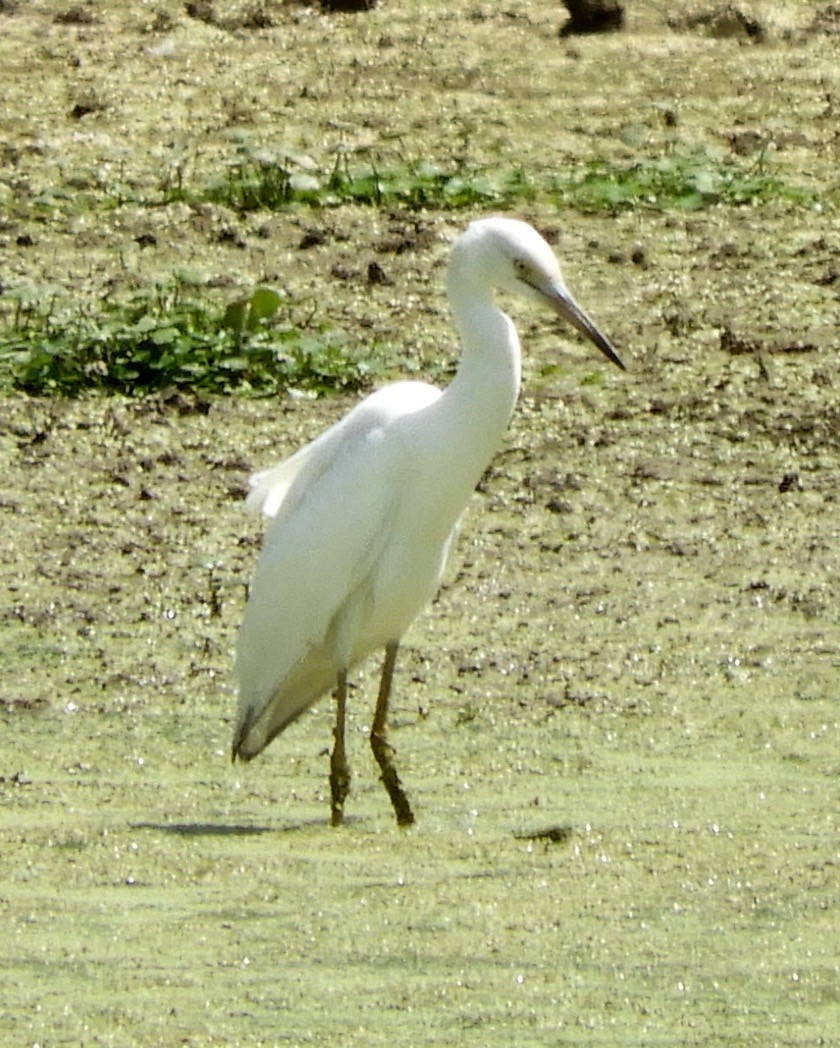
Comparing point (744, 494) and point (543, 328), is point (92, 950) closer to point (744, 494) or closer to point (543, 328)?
point (744, 494)

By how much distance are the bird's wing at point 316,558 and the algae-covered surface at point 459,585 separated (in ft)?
0.94

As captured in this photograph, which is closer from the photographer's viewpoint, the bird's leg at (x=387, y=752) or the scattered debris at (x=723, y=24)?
the bird's leg at (x=387, y=752)

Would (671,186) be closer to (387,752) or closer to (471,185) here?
→ (471,185)

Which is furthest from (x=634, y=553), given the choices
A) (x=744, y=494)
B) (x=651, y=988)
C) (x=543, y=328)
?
(x=651, y=988)

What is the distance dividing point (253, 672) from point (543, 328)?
385 cm

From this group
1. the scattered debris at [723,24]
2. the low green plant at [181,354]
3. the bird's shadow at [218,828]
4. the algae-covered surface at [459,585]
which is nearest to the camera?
the algae-covered surface at [459,585]

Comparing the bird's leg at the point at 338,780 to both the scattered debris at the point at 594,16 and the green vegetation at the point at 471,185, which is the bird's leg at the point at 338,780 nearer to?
the green vegetation at the point at 471,185

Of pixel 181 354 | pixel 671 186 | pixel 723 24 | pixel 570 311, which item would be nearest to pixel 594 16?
pixel 723 24

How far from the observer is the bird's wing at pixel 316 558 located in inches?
227

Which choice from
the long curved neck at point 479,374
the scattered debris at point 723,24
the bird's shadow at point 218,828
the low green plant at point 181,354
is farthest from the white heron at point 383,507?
the scattered debris at point 723,24

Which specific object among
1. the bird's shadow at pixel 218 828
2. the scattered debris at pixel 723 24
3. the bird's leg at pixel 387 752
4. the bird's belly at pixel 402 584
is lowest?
the scattered debris at pixel 723 24

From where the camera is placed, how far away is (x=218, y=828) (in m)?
5.62

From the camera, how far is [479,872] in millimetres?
5273

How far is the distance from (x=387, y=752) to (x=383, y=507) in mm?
551
